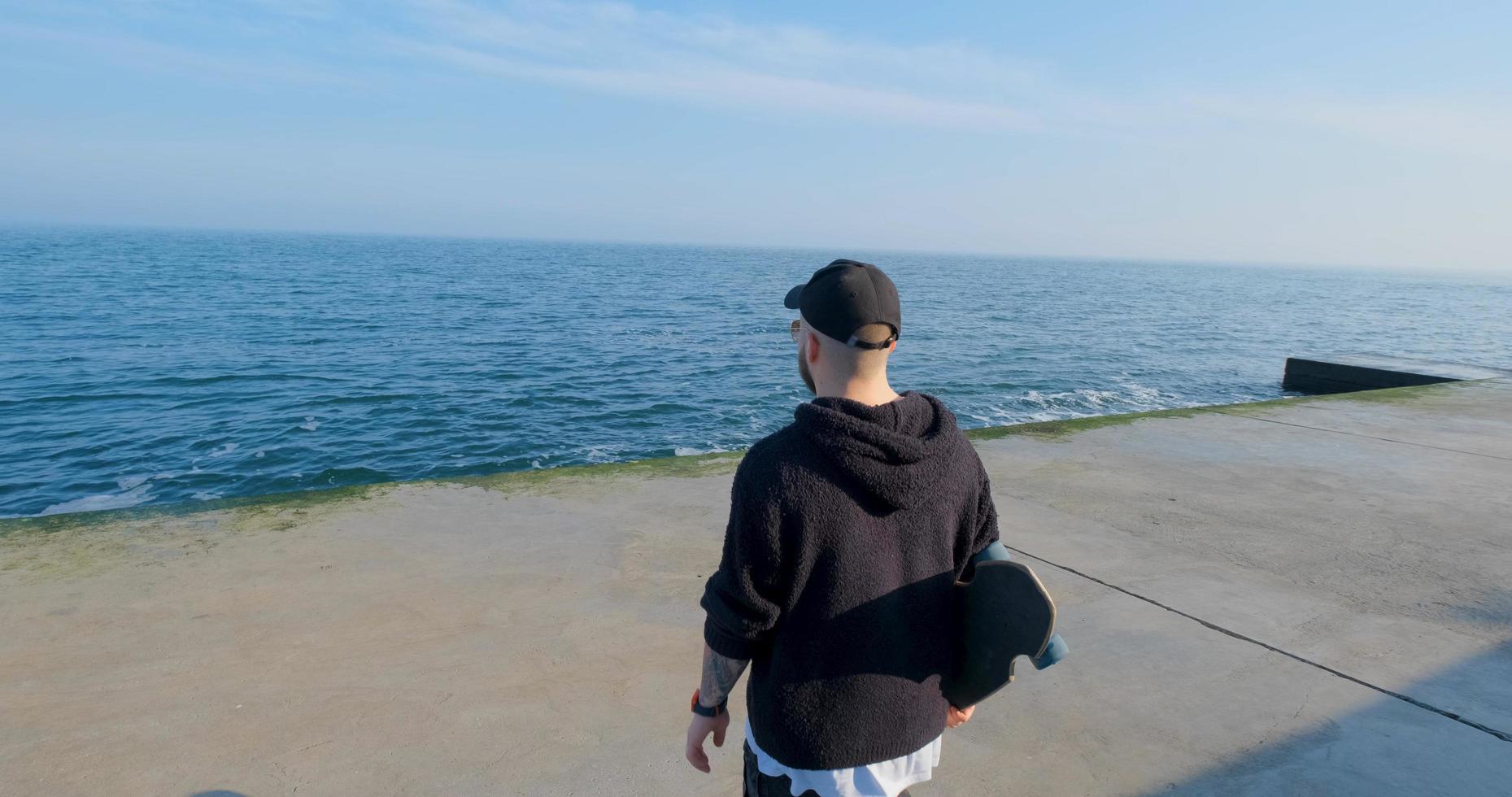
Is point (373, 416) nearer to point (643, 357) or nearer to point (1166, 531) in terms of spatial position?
point (643, 357)

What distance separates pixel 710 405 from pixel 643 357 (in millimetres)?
6408

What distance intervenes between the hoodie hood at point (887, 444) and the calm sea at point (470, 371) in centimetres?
886

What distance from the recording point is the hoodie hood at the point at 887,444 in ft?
5.03

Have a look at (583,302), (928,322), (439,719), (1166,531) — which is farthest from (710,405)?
(583,302)

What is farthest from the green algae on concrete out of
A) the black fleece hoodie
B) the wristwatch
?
the black fleece hoodie

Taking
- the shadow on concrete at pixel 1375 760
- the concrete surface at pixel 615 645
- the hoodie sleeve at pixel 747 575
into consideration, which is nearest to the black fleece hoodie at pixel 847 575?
the hoodie sleeve at pixel 747 575

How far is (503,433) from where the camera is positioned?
1416 centimetres

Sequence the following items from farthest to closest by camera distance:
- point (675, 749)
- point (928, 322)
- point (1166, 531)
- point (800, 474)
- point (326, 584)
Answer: point (928, 322) → point (1166, 531) → point (326, 584) → point (675, 749) → point (800, 474)

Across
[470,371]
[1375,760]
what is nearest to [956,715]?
[1375,760]

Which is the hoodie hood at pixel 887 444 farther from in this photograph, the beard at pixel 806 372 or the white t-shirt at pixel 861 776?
the white t-shirt at pixel 861 776

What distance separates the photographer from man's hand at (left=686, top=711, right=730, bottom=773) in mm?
1822

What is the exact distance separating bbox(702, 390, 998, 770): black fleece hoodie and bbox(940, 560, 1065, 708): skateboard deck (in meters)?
0.04

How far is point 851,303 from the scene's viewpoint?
1590mm

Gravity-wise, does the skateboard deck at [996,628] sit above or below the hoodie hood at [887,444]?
below
